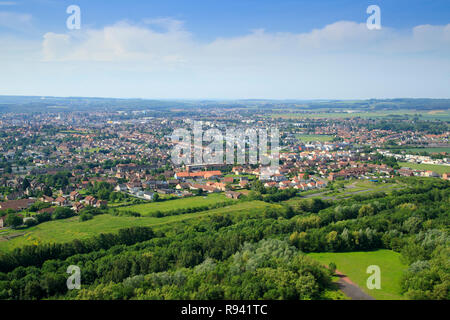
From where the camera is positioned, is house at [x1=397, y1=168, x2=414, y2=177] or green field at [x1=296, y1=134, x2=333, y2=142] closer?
house at [x1=397, y1=168, x2=414, y2=177]

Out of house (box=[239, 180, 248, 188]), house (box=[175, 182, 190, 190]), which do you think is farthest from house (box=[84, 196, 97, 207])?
house (box=[239, 180, 248, 188])

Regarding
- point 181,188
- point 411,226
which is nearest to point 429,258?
point 411,226

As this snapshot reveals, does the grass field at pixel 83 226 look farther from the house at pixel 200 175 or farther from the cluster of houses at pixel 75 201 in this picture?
the house at pixel 200 175

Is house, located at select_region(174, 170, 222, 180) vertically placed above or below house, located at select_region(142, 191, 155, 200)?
above

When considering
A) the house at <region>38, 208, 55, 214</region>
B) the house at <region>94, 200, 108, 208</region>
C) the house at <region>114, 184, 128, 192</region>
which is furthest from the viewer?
the house at <region>114, 184, 128, 192</region>

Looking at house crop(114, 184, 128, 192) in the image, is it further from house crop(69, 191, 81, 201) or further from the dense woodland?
the dense woodland

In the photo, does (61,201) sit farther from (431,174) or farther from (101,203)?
(431,174)

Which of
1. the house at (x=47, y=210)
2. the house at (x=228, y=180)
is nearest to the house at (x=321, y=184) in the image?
the house at (x=228, y=180)
